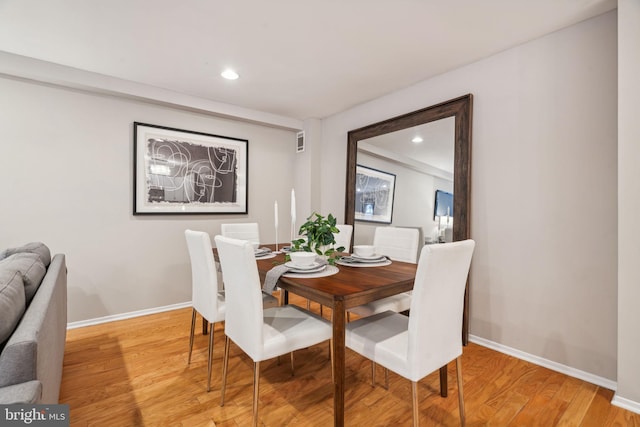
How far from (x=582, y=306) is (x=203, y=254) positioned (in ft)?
8.12

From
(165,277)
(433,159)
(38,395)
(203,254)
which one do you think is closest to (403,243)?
(433,159)

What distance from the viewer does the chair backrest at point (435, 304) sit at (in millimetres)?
1315

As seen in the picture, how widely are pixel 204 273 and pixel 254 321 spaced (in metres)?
0.65

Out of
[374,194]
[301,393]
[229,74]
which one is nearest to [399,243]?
[374,194]

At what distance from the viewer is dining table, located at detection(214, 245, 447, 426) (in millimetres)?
1417

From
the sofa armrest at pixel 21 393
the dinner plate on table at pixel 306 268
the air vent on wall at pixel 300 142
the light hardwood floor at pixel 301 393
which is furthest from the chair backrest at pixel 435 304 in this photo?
the air vent on wall at pixel 300 142

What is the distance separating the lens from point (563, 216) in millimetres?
2139

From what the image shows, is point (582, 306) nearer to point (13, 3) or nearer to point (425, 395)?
point (425, 395)

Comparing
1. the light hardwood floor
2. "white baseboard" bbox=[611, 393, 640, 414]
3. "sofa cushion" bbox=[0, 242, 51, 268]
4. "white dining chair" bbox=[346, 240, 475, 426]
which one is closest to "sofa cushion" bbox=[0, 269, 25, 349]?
"sofa cushion" bbox=[0, 242, 51, 268]

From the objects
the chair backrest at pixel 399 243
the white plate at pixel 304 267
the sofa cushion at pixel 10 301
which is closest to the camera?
the sofa cushion at pixel 10 301

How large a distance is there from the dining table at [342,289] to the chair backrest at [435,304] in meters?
0.24

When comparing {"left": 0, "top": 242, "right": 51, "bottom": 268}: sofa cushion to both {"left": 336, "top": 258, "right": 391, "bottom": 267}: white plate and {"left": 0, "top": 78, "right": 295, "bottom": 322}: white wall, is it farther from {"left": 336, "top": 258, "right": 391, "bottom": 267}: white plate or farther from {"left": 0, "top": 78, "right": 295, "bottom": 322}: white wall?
{"left": 336, "top": 258, "right": 391, "bottom": 267}: white plate

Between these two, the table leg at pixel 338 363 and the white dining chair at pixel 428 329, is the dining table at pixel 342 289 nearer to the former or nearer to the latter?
the table leg at pixel 338 363

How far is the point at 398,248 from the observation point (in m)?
2.61
